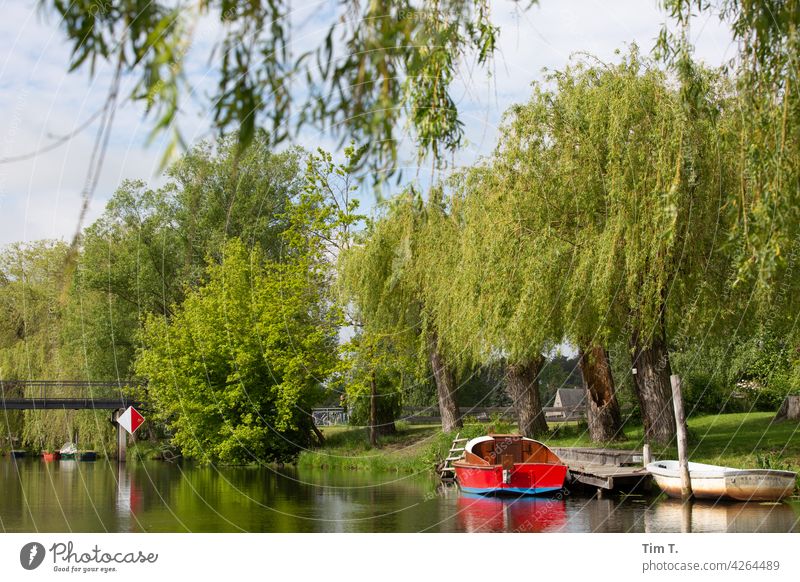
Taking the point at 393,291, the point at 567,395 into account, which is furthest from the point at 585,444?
the point at 567,395

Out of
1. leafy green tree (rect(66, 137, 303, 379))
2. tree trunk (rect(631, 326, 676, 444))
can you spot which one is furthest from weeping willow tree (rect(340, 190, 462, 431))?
tree trunk (rect(631, 326, 676, 444))

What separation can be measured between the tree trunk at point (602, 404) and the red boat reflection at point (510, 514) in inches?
101

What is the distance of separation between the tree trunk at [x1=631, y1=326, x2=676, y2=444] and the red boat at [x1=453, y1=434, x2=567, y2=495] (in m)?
1.35

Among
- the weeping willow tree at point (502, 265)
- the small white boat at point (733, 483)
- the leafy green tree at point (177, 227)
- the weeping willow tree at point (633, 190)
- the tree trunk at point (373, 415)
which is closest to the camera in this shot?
the leafy green tree at point (177, 227)

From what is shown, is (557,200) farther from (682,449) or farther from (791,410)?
(791,410)

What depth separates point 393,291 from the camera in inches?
539

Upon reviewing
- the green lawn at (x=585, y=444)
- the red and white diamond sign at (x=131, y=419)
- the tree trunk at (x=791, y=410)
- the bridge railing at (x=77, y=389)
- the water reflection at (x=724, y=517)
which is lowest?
the water reflection at (x=724, y=517)

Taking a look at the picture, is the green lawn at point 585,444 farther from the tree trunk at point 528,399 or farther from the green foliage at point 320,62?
the green foliage at point 320,62

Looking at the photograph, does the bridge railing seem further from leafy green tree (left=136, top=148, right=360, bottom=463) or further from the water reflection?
the water reflection

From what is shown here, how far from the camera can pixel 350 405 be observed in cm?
1405

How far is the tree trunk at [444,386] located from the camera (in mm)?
14305

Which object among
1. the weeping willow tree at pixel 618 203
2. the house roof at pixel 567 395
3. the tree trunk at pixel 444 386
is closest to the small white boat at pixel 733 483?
the weeping willow tree at pixel 618 203

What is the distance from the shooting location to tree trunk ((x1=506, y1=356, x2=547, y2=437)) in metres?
15.1
